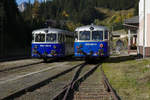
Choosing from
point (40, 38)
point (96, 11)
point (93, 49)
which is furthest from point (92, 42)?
point (96, 11)

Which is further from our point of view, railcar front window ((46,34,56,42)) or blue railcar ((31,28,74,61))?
railcar front window ((46,34,56,42))

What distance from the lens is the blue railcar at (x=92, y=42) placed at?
1797cm

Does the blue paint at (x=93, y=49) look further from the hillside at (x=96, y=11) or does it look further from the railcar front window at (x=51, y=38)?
the hillside at (x=96, y=11)

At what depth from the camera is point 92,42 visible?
59.3 ft

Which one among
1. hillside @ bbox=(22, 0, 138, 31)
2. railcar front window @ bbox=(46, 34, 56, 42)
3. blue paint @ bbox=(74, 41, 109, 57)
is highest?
hillside @ bbox=(22, 0, 138, 31)

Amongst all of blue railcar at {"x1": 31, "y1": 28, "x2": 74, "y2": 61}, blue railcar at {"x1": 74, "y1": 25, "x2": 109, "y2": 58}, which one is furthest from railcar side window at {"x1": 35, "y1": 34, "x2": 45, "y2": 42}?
blue railcar at {"x1": 74, "y1": 25, "x2": 109, "y2": 58}

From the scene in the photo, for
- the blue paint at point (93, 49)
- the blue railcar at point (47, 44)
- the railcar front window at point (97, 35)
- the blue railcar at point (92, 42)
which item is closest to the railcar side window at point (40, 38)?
the blue railcar at point (47, 44)

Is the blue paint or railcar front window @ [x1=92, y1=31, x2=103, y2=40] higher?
railcar front window @ [x1=92, y1=31, x2=103, y2=40]

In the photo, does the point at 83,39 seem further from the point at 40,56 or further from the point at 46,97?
the point at 46,97

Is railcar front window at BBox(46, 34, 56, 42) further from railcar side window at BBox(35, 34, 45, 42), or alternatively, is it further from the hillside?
the hillside

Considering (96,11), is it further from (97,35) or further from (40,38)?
(97,35)

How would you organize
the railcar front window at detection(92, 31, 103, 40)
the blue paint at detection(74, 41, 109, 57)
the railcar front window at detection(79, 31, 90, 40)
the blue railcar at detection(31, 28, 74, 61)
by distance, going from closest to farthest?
1. the blue paint at detection(74, 41, 109, 57)
2. the railcar front window at detection(92, 31, 103, 40)
3. the railcar front window at detection(79, 31, 90, 40)
4. the blue railcar at detection(31, 28, 74, 61)

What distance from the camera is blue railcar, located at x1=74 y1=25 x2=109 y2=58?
1797cm

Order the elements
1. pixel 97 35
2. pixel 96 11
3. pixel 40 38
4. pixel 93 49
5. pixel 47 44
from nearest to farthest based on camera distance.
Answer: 1. pixel 93 49
2. pixel 97 35
3. pixel 47 44
4. pixel 40 38
5. pixel 96 11
